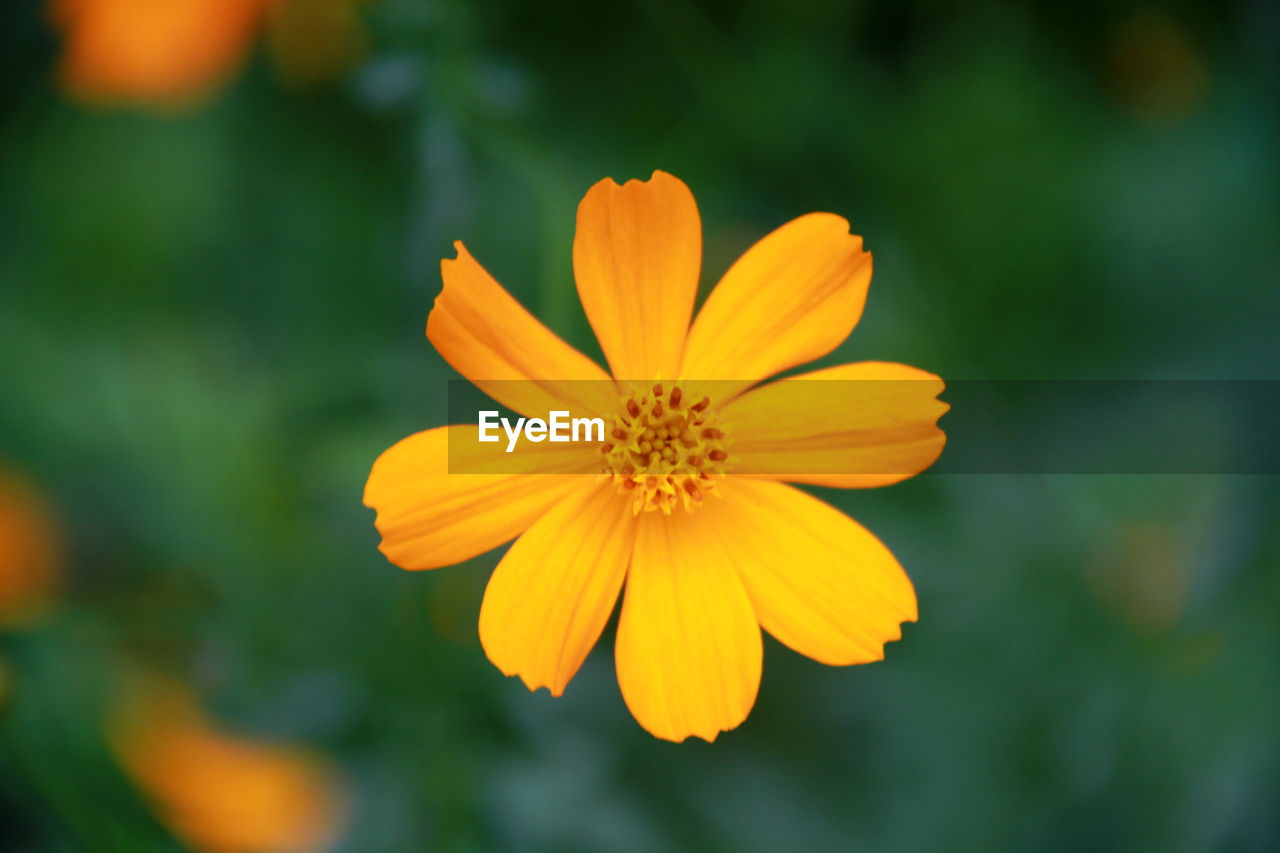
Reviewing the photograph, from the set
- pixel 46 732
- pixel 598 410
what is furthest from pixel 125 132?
pixel 598 410

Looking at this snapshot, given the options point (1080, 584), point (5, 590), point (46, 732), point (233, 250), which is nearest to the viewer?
point (46, 732)

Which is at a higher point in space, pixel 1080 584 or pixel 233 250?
pixel 233 250

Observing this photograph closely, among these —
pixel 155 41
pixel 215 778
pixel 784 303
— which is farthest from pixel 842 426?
pixel 155 41

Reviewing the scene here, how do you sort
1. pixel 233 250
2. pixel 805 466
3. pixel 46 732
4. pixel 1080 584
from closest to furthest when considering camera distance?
1. pixel 805 466
2. pixel 46 732
3. pixel 1080 584
4. pixel 233 250

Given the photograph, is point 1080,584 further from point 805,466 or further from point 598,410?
point 598,410

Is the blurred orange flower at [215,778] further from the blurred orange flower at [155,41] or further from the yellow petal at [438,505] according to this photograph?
the blurred orange flower at [155,41]

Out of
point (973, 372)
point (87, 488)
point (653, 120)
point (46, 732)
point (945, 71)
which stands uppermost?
point (945, 71)

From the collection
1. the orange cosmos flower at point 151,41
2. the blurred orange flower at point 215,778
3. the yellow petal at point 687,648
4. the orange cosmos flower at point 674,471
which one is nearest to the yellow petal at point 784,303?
the orange cosmos flower at point 674,471

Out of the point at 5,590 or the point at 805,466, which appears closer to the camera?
the point at 805,466
